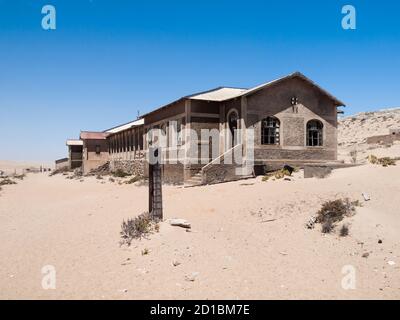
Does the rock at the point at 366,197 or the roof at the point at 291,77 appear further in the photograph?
the roof at the point at 291,77

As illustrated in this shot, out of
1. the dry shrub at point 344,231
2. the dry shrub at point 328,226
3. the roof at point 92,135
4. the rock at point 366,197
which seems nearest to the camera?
the dry shrub at point 344,231

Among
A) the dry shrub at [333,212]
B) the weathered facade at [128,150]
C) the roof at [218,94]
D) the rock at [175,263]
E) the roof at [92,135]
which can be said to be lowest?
the rock at [175,263]

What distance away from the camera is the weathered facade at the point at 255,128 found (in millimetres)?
19594

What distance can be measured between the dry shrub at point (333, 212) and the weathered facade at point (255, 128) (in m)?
9.11

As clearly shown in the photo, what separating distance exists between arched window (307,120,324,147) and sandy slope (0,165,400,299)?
7859mm

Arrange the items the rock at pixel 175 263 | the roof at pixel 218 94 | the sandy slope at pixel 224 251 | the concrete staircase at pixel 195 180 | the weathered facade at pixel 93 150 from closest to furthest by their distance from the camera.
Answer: the sandy slope at pixel 224 251 → the rock at pixel 175 263 → the concrete staircase at pixel 195 180 → the roof at pixel 218 94 → the weathered facade at pixel 93 150

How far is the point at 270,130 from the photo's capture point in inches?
799

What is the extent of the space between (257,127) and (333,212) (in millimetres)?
10353

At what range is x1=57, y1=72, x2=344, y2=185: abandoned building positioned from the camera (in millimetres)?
19609

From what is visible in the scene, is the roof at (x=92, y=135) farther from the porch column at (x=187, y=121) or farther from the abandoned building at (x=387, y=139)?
the abandoned building at (x=387, y=139)

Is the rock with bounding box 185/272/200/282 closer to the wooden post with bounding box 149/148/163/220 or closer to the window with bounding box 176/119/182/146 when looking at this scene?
the wooden post with bounding box 149/148/163/220

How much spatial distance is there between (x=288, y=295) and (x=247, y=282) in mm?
809

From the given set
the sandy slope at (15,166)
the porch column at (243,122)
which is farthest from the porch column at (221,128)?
the sandy slope at (15,166)
